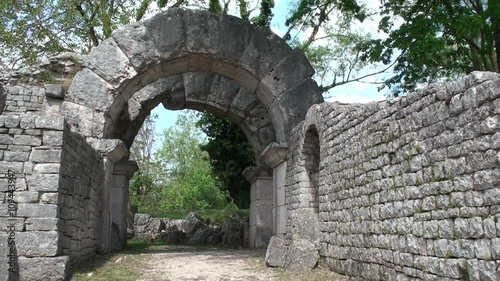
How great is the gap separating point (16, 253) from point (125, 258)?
305cm

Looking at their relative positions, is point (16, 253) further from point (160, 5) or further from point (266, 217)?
point (160, 5)

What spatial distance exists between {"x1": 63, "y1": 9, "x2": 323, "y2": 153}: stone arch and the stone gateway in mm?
28

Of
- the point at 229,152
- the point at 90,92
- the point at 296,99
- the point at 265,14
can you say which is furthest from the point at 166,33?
the point at 265,14

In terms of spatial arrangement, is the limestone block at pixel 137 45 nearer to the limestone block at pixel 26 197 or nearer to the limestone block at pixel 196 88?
the limestone block at pixel 196 88

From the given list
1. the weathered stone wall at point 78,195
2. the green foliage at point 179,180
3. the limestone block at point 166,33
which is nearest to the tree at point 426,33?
the limestone block at point 166,33

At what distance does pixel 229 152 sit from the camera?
51.9ft

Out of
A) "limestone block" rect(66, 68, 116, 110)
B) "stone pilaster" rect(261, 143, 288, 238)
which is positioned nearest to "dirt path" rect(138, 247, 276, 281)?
"stone pilaster" rect(261, 143, 288, 238)

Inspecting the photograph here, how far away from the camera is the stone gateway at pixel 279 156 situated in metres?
4.17

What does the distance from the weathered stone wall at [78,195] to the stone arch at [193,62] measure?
1228mm

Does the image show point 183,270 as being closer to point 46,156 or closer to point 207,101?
point 46,156

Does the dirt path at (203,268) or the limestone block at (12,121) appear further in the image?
the dirt path at (203,268)

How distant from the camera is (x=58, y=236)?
21.1 feet

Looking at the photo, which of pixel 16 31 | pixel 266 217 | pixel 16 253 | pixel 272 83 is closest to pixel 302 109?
pixel 272 83

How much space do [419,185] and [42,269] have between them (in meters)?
4.76
